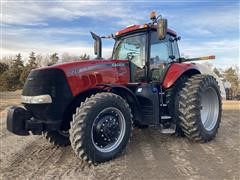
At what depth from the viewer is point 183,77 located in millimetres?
6473

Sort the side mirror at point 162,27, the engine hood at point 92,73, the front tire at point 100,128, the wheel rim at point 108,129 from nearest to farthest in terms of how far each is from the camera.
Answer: the front tire at point 100,128, the wheel rim at point 108,129, the engine hood at point 92,73, the side mirror at point 162,27

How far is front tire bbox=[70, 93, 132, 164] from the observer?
14.8ft

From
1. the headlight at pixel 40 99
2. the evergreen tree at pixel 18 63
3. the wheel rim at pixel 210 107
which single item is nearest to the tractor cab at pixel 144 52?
the wheel rim at pixel 210 107

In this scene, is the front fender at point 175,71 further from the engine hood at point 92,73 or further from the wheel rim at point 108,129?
the wheel rim at point 108,129

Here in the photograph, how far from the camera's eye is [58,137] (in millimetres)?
5855

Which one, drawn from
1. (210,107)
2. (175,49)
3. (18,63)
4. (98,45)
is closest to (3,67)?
(18,63)

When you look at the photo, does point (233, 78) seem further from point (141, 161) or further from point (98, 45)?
point (141, 161)

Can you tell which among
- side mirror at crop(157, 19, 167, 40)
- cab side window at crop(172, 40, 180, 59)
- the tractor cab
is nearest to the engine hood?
the tractor cab

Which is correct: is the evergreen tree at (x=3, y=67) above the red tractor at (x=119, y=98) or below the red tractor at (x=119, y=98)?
above

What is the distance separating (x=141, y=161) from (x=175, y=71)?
6.92 feet

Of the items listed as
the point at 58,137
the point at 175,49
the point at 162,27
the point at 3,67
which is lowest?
the point at 58,137

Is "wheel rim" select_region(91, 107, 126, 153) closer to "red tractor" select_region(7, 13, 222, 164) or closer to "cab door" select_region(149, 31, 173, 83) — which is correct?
"red tractor" select_region(7, 13, 222, 164)

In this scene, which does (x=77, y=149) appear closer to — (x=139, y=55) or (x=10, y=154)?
(x=10, y=154)

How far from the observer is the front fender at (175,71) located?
19.8ft
